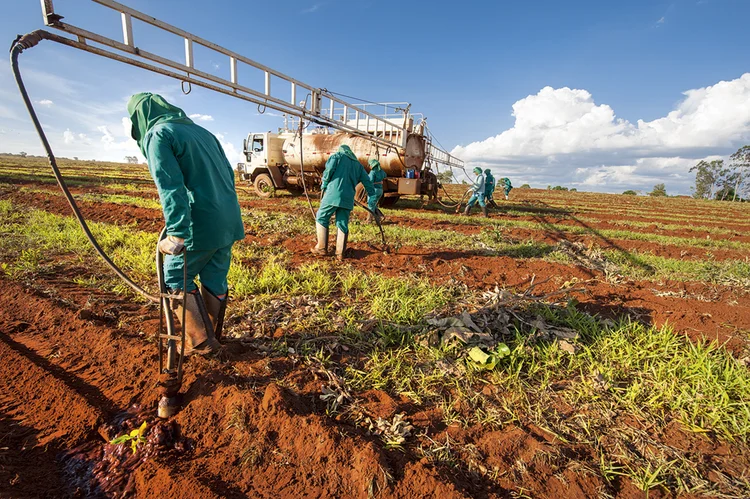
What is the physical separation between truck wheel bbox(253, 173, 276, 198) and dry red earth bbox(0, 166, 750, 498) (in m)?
11.5

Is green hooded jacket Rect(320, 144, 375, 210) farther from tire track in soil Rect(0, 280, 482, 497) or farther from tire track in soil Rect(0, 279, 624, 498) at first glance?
tire track in soil Rect(0, 280, 482, 497)

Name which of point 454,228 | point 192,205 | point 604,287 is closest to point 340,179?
point 192,205

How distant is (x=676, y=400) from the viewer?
228 cm

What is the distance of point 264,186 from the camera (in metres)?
14.9

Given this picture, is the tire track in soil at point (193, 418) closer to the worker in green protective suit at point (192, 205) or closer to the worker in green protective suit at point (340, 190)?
the worker in green protective suit at point (192, 205)

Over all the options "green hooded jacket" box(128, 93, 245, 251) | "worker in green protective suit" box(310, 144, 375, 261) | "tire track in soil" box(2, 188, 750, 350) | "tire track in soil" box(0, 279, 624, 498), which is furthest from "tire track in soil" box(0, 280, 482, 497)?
"worker in green protective suit" box(310, 144, 375, 261)

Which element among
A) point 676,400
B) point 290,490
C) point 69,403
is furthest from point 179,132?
point 676,400

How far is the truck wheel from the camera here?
14.4m

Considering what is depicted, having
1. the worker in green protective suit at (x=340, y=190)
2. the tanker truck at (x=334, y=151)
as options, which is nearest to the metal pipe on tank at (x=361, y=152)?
the tanker truck at (x=334, y=151)

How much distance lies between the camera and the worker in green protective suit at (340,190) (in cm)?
494

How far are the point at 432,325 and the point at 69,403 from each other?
2586mm

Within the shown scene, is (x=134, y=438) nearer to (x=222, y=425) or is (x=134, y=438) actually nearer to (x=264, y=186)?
(x=222, y=425)

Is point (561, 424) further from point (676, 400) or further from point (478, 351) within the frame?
point (676, 400)

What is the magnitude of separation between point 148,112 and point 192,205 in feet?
2.29
